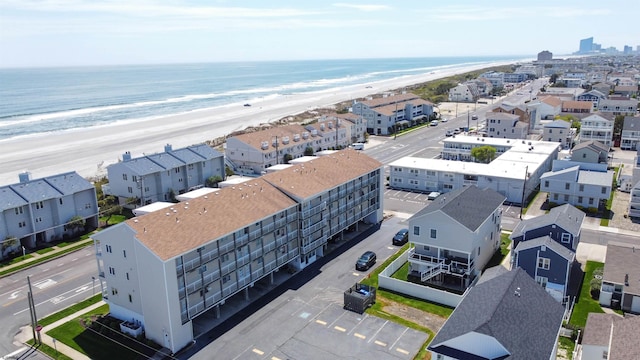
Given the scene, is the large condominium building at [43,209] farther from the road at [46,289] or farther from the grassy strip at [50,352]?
the grassy strip at [50,352]

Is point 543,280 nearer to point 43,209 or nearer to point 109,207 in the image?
point 43,209

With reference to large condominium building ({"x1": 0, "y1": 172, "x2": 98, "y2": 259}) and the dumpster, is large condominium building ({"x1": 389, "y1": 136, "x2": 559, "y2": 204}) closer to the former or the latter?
the dumpster

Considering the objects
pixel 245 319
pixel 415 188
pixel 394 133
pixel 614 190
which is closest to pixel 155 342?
pixel 245 319

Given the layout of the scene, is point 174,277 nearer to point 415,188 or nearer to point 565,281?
point 565,281

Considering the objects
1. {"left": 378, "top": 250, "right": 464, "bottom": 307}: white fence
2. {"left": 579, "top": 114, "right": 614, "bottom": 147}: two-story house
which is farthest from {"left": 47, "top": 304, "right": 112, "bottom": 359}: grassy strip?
{"left": 579, "top": 114, "right": 614, "bottom": 147}: two-story house

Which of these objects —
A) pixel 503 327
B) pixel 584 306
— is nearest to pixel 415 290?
pixel 584 306

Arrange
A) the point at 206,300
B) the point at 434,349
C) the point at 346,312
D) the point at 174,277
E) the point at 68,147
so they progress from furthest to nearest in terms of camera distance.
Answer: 1. the point at 68,147
2. the point at 346,312
3. the point at 206,300
4. the point at 174,277
5. the point at 434,349
